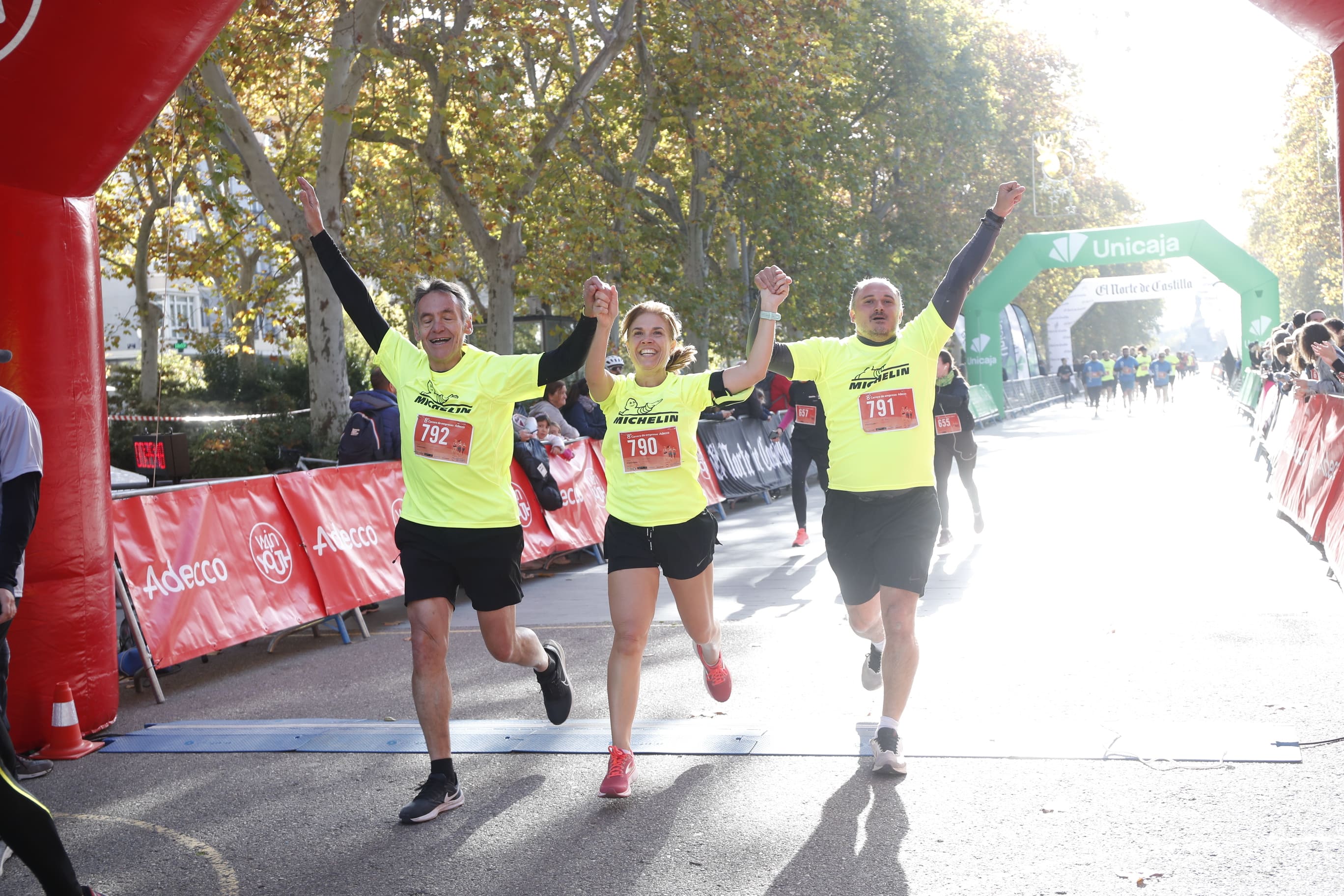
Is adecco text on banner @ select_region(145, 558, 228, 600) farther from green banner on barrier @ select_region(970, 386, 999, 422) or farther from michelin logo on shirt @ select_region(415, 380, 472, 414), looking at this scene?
green banner on barrier @ select_region(970, 386, 999, 422)

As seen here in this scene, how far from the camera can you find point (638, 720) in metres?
5.94

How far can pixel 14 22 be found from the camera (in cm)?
525

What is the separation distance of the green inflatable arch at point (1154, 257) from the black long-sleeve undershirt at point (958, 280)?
29.6 metres

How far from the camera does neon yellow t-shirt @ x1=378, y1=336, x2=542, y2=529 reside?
4871 mm

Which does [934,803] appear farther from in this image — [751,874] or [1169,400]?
[1169,400]

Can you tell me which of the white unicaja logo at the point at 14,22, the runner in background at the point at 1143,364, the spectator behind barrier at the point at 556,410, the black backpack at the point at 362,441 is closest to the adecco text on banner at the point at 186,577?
the black backpack at the point at 362,441

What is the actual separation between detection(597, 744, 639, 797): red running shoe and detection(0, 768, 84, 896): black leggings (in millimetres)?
1903

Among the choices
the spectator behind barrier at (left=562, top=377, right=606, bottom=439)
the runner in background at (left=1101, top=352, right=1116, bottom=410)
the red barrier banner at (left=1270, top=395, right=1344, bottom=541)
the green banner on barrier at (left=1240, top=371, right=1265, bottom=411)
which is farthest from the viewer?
the runner in background at (left=1101, top=352, right=1116, bottom=410)

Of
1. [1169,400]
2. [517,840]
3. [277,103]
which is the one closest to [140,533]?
[517,840]

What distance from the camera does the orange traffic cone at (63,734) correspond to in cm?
584

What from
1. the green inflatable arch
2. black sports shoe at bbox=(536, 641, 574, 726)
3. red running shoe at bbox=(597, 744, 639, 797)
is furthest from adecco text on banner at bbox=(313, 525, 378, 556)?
the green inflatable arch

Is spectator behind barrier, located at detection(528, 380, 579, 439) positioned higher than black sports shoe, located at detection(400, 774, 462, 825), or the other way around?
spectator behind barrier, located at detection(528, 380, 579, 439)

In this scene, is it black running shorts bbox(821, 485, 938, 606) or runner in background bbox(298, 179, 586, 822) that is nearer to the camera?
runner in background bbox(298, 179, 586, 822)

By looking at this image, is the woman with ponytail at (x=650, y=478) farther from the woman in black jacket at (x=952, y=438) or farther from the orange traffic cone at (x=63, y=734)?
the woman in black jacket at (x=952, y=438)
